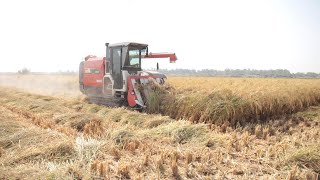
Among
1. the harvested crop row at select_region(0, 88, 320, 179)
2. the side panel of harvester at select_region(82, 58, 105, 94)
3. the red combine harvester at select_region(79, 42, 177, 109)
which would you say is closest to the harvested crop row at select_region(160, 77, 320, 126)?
the red combine harvester at select_region(79, 42, 177, 109)

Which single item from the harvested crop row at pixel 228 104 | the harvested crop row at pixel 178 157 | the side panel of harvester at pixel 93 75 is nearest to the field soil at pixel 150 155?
the harvested crop row at pixel 178 157

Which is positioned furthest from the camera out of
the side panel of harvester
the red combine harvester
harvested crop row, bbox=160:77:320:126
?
the side panel of harvester

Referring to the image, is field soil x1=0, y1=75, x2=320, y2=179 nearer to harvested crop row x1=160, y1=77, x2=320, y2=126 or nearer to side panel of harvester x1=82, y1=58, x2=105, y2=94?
harvested crop row x1=160, y1=77, x2=320, y2=126

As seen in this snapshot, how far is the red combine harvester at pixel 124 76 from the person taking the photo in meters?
11.7

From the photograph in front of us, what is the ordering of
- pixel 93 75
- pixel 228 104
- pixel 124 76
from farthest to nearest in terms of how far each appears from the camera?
pixel 93 75 < pixel 124 76 < pixel 228 104

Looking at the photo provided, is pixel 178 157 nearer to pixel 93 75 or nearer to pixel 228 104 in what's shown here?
pixel 228 104

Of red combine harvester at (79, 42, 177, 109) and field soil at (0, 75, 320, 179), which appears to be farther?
red combine harvester at (79, 42, 177, 109)

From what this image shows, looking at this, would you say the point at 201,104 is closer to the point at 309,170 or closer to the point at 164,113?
the point at 164,113

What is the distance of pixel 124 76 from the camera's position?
12031 mm

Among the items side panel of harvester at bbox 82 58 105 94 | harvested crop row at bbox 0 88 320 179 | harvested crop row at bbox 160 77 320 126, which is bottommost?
harvested crop row at bbox 0 88 320 179

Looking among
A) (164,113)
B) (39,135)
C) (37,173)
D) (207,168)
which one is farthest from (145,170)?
(164,113)

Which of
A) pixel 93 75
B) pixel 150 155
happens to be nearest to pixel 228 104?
pixel 150 155

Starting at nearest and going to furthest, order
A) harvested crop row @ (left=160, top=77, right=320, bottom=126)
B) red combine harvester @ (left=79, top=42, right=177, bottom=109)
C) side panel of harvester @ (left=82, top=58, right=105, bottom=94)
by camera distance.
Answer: harvested crop row @ (left=160, top=77, right=320, bottom=126) → red combine harvester @ (left=79, top=42, right=177, bottom=109) → side panel of harvester @ (left=82, top=58, right=105, bottom=94)

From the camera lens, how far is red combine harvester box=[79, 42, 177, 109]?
11711mm
